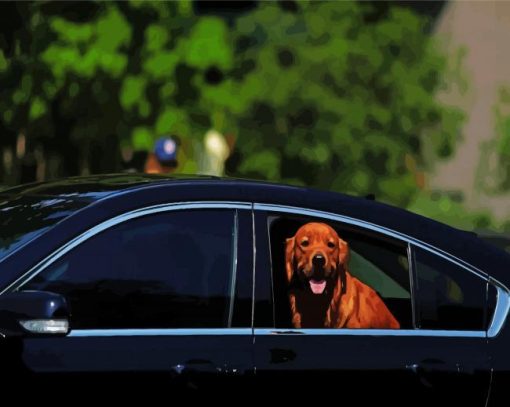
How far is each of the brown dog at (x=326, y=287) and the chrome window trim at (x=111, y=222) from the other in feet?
0.78

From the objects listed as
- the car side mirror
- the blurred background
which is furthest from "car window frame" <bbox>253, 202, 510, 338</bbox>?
the blurred background

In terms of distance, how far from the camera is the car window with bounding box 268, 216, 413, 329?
4559 millimetres

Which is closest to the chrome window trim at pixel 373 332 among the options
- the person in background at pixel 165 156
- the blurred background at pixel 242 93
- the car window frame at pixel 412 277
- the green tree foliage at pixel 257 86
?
the car window frame at pixel 412 277

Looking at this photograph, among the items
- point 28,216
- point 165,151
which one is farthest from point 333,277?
point 165,151

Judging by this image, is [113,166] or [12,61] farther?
[113,166]

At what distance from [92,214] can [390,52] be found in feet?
100

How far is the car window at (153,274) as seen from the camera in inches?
170

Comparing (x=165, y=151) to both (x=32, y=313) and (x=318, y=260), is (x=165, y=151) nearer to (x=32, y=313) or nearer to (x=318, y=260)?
(x=318, y=260)

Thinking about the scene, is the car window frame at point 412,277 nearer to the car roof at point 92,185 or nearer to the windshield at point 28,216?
the car roof at point 92,185

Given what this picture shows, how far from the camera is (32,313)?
405 cm

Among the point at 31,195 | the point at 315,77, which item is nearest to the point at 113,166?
the point at 315,77

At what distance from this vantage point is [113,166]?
35.6 m

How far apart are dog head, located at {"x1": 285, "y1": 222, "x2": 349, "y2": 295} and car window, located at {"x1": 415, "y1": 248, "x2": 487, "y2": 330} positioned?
29 centimetres

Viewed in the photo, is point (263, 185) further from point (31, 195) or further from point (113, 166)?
point (113, 166)
